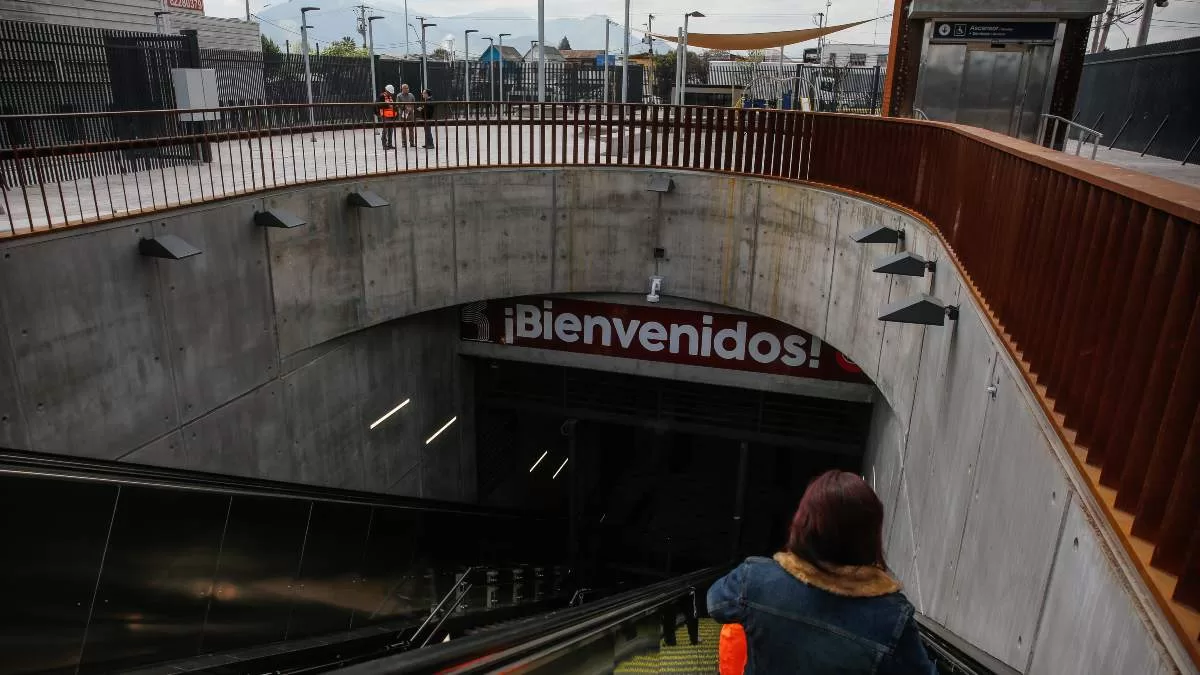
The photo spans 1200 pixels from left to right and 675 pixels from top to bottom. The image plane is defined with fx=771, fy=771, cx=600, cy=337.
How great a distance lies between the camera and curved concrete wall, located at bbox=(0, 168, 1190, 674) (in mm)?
2928

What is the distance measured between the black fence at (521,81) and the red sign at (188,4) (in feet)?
19.4

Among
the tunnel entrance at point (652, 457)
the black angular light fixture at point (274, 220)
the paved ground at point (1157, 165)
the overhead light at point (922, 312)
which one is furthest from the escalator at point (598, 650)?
the tunnel entrance at point (652, 457)

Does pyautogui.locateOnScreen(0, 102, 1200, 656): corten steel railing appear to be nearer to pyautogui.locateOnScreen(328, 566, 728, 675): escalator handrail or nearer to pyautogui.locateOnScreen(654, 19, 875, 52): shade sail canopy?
pyautogui.locateOnScreen(328, 566, 728, 675): escalator handrail

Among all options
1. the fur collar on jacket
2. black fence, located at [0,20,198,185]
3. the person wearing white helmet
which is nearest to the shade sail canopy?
the person wearing white helmet

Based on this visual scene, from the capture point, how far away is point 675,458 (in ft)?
54.7

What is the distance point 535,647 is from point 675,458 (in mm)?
14296

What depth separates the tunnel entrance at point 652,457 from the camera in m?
12.3

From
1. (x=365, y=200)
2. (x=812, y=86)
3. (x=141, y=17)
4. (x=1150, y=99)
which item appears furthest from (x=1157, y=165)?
(x=141, y=17)

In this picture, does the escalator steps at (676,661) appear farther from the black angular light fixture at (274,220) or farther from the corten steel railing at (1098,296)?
the black angular light fixture at (274,220)

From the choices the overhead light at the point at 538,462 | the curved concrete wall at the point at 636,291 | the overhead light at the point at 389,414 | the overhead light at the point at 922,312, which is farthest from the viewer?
the overhead light at the point at 538,462

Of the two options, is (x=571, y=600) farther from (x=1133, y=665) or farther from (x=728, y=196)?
(x=1133, y=665)

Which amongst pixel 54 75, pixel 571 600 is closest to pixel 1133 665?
pixel 571 600

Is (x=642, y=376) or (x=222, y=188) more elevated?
(x=222, y=188)

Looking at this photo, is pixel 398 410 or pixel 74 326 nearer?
pixel 74 326
